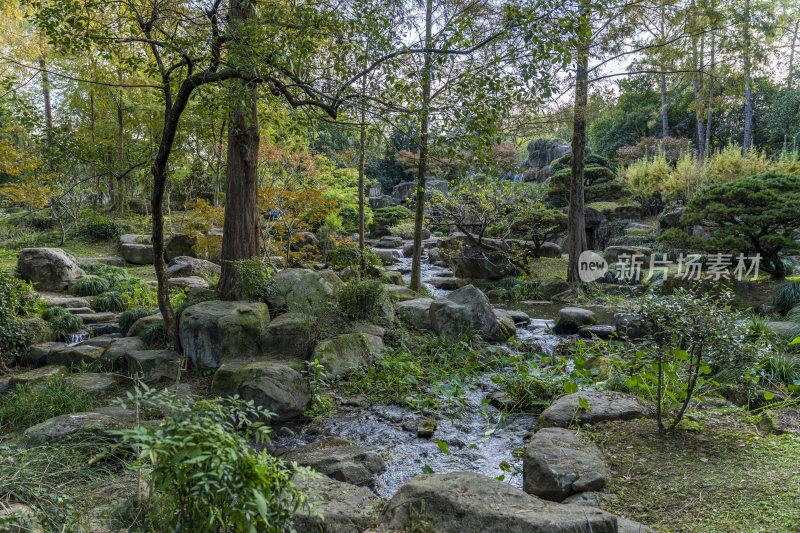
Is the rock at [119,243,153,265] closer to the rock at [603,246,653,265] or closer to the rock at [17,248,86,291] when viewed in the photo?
the rock at [17,248,86,291]

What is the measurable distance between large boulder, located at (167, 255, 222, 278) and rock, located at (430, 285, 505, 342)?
6149 millimetres

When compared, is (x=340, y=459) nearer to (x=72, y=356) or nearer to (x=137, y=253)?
(x=72, y=356)

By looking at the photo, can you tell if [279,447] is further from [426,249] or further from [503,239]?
[426,249]

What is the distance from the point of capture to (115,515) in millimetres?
2051

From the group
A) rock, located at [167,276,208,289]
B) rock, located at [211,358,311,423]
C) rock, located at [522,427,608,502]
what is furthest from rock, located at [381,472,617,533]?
rock, located at [167,276,208,289]

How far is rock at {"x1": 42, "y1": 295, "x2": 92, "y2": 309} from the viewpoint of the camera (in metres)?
7.86

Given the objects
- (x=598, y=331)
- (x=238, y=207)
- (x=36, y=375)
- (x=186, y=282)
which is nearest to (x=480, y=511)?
(x=238, y=207)

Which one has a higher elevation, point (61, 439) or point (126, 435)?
point (126, 435)

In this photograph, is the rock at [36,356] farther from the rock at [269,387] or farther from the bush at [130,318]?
the rock at [269,387]

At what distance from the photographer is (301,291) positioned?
6.33 metres

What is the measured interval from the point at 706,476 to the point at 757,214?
8.04 metres

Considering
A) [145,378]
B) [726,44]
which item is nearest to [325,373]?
[145,378]

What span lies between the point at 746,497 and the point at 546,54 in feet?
10.4

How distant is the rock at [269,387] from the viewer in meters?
4.15
